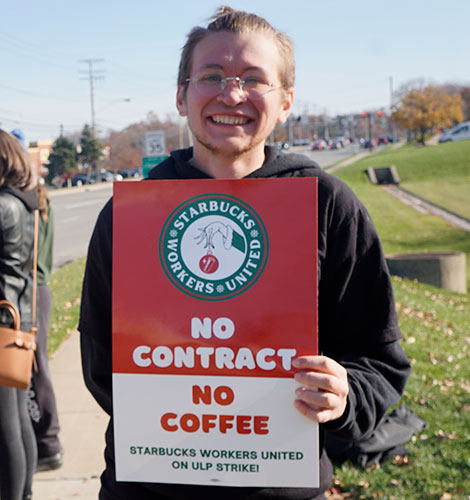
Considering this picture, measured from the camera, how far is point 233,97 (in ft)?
5.63

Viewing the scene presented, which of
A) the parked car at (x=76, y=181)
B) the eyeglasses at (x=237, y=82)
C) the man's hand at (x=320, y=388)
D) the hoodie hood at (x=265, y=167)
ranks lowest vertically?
the parked car at (x=76, y=181)

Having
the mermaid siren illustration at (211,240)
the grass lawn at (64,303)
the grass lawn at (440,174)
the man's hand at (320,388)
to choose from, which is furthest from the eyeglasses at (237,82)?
the grass lawn at (440,174)

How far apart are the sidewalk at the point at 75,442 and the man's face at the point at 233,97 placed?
10.1 feet

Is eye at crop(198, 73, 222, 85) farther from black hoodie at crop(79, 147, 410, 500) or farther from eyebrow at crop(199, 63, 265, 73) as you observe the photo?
black hoodie at crop(79, 147, 410, 500)

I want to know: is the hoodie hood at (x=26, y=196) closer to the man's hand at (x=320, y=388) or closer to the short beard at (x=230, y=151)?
the short beard at (x=230, y=151)

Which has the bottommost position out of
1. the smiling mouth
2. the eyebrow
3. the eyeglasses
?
the smiling mouth

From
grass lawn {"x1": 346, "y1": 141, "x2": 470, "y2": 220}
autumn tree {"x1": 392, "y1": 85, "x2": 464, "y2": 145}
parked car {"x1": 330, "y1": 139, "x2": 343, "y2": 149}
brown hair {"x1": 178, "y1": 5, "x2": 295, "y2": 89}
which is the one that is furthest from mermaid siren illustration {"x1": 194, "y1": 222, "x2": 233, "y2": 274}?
parked car {"x1": 330, "y1": 139, "x2": 343, "y2": 149}

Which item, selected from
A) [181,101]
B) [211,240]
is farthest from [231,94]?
[211,240]

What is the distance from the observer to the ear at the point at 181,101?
1903 millimetres

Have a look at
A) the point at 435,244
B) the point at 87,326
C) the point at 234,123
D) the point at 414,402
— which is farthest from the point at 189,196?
the point at 435,244

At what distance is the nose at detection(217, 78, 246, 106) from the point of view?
5.64 ft

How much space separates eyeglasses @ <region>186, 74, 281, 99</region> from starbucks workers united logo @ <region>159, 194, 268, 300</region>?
0.32 meters

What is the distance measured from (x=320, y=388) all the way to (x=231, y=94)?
780 millimetres

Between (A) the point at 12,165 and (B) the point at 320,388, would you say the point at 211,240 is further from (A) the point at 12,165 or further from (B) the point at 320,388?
(A) the point at 12,165
